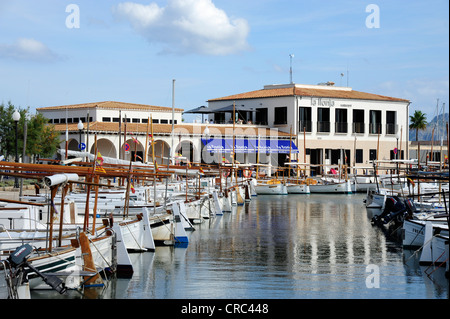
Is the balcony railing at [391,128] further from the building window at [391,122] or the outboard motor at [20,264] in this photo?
the outboard motor at [20,264]

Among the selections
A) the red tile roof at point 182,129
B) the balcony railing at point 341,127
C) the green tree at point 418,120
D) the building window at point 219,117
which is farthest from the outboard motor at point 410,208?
the green tree at point 418,120

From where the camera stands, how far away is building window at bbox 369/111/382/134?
7369 cm

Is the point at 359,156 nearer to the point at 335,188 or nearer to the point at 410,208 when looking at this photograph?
the point at 335,188

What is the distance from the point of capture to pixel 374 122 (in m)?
73.9

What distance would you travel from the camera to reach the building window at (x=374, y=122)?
73688 millimetres

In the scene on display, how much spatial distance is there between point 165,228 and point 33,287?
9.51m

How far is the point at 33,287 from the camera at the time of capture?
16.5m

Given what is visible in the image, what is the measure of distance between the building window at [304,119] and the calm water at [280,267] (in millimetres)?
36417

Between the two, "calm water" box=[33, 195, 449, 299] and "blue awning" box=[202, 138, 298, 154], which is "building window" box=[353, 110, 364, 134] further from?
"calm water" box=[33, 195, 449, 299]

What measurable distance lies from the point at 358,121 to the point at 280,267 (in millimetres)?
53932

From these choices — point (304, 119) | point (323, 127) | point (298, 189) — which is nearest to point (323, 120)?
point (323, 127)

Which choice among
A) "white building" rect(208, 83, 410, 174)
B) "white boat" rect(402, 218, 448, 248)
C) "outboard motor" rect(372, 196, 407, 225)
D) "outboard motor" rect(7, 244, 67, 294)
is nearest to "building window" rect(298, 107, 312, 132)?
"white building" rect(208, 83, 410, 174)
